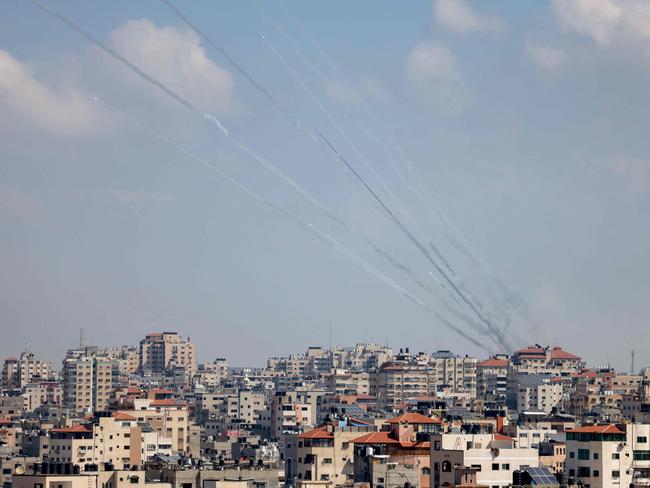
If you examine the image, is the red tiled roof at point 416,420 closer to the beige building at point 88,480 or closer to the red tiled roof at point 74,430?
the beige building at point 88,480

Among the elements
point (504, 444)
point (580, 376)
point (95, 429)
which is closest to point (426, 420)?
point (504, 444)

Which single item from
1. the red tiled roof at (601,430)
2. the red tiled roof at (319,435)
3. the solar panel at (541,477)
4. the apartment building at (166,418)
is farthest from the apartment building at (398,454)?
the apartment building at (166,418)

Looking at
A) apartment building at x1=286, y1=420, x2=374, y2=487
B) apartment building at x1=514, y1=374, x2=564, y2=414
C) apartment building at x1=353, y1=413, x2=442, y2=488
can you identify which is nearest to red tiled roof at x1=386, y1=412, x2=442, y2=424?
apartment building at x1=353, y1=413, x2=442, y2=488

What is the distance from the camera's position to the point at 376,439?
84125 mm

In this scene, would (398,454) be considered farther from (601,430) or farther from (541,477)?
(541,477)

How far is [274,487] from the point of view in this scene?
248 feet

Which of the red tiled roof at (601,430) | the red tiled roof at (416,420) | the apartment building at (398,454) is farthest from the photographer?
the red tiled roof at (416,420)

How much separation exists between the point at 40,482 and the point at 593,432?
74.8ft

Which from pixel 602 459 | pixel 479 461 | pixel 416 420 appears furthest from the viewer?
pixel 416 420

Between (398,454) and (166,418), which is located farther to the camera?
(166,418)

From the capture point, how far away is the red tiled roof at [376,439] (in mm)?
83100

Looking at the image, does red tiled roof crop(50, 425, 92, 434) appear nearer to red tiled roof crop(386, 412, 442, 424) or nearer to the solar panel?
red tiled roof crop(386, 412, 442, 424)

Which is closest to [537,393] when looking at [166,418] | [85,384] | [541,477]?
[85,384]

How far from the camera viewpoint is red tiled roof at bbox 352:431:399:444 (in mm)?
83100
